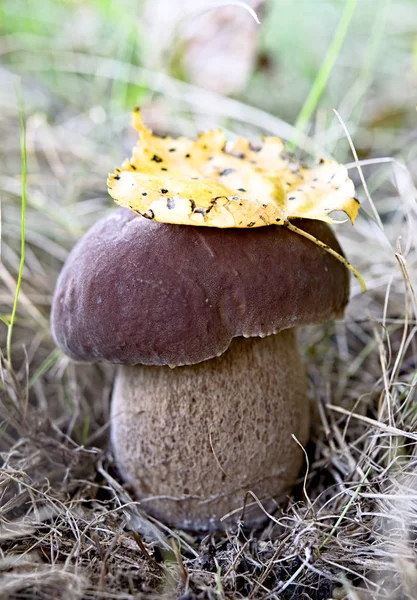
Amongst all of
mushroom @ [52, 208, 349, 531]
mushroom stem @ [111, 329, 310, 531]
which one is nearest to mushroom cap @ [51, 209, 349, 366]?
mushroom @ [52, 208, 349, 531]

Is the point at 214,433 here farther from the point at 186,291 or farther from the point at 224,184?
the point at 224,184

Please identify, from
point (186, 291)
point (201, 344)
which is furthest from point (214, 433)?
point (186, 291)

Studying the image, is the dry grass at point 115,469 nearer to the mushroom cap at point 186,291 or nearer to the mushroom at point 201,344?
the mushroom at point 201,344

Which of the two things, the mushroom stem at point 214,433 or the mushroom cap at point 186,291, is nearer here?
the mushroom cap at point 186,291

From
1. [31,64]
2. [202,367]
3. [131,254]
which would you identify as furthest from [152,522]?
[31,64]

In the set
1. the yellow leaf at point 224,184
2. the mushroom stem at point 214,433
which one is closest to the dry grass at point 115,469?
the mushroom stem at point 214,433

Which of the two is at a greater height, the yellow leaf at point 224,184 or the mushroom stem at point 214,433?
the yellow leaf at point 224,184

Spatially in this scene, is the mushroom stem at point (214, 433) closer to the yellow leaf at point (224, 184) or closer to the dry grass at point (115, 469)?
the dry grass at point (115, 469)

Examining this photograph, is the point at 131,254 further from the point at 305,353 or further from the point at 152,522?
the point at 305,353
